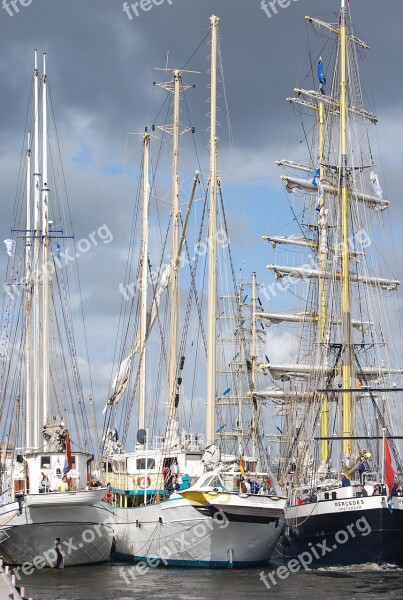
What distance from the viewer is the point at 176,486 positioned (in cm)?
5175

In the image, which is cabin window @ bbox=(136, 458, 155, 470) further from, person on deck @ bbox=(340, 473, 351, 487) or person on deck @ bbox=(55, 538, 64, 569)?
person on deck @ bbox=(340, 473, 351, 487)

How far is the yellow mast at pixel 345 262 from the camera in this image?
58562 mm

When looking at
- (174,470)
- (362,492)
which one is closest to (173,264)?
(174,470)

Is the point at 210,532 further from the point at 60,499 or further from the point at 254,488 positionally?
the point at 60,499

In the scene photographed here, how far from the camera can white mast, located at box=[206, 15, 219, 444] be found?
50.7 meters

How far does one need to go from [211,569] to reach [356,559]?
6.45 m

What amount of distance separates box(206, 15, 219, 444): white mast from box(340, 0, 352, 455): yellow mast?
27.9ft

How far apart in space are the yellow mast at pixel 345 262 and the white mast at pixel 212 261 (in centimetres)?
852

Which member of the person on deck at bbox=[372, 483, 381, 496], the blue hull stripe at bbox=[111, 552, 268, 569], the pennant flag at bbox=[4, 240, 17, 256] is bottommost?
the blue hull stripe at bbox=[111, 552, 268, 569]

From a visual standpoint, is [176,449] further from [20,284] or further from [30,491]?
[20,284]

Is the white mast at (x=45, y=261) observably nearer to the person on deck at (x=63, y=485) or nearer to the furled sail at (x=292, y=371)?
the person on deck at (x=63, y=485)

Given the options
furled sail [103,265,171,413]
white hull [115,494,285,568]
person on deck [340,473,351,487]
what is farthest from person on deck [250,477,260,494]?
furled sail [103,265,171,413]

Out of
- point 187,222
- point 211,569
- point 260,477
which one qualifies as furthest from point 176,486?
point 187,222

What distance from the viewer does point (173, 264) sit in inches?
2525
